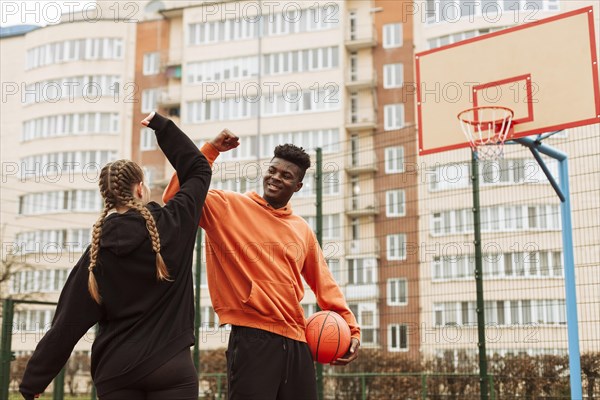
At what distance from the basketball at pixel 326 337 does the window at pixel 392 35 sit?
3208cm

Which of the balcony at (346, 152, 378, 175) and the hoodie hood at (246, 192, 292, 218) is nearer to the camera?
the hoodie hood at (246, 192, 292, 218)

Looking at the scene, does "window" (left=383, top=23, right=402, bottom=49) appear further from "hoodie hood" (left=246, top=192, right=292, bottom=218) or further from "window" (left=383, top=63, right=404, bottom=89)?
"hoodie hood" (left=246, top=192, right=292, bottom=218)

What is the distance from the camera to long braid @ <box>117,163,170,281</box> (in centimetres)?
345

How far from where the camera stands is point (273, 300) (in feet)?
14.0

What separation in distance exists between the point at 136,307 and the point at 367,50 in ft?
111

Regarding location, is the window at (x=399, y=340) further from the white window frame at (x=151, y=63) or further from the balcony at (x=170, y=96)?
the white window frame at (x=151, y=63)

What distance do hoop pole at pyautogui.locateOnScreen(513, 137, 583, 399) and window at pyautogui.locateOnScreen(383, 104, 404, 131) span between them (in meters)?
27.7

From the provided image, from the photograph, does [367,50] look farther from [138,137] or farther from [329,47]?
[138,137]

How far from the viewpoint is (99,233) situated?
3455mm

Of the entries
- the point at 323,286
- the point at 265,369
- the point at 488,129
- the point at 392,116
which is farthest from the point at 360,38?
the point at 265,369

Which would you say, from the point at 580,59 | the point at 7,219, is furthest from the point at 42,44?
the point at 580,59

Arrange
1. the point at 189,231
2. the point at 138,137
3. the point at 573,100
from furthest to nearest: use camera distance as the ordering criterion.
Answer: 1. the point at 138,137
2. the point at 573,100
3. the point at 189,231

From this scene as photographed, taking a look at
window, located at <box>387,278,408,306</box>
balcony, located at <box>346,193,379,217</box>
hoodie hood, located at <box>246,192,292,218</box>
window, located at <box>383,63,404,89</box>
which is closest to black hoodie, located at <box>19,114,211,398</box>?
hoodie hood, located at <box>246,192,292,218</box>

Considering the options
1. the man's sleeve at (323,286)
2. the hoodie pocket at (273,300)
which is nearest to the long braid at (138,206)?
the hoodie pocket at (273,300)
